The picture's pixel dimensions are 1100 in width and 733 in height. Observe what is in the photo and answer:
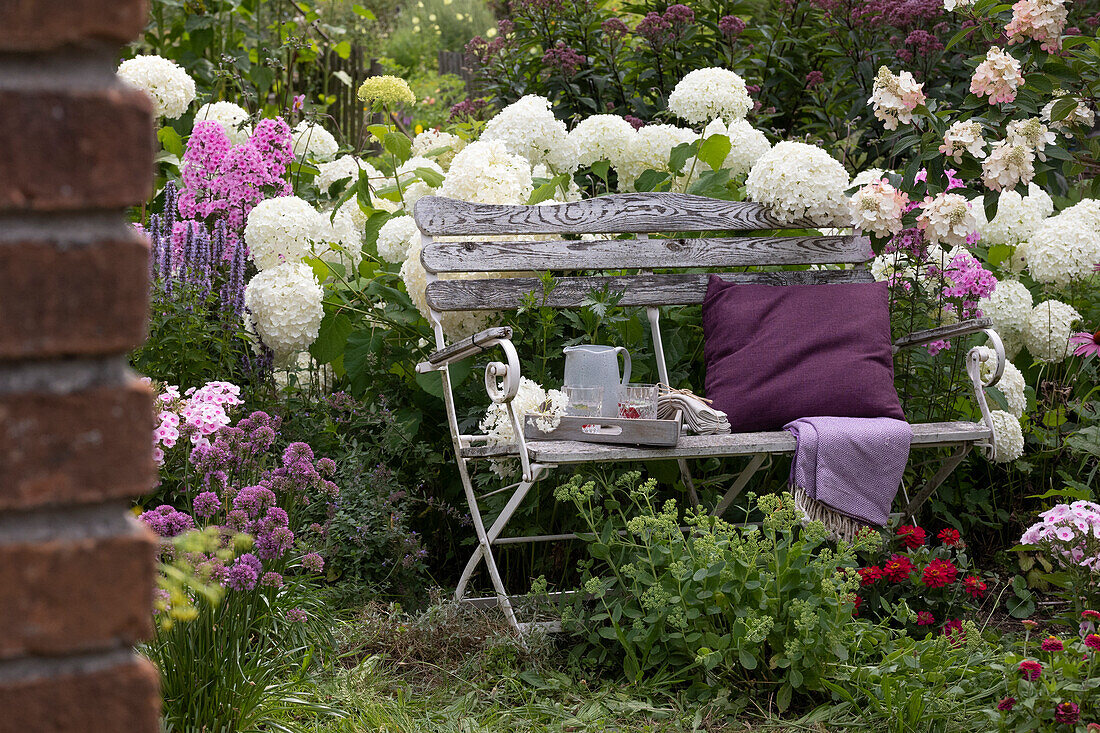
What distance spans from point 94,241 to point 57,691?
0.80 feet

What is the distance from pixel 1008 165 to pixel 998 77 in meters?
0.26

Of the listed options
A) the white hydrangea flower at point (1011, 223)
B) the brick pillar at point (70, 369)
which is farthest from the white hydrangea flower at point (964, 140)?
the brick pillar at point (70, 369)

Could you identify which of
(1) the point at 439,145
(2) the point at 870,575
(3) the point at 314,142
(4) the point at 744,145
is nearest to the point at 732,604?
(2) the point at 870,575

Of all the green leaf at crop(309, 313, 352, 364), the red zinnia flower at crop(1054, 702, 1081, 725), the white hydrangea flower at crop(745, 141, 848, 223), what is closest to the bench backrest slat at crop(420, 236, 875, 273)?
the white hydrangea flower at crop(745, 141, 848, 223)

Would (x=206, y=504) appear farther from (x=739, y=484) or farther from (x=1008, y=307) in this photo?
(x=1008, y=307)

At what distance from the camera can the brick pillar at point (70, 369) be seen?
21.3 inches

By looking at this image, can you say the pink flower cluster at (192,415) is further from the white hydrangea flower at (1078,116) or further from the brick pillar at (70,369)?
the white hydrangea flower at (1078,116)

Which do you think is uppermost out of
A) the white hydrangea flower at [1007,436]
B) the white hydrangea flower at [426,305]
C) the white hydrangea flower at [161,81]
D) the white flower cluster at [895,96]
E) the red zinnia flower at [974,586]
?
the white hydrangea flower at [161,81]

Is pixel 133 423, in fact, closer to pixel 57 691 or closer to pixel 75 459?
A: pixel 75 459

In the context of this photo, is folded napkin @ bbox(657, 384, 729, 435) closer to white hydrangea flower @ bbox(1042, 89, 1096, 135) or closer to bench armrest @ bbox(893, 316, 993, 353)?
bench armrest @ bbox(893, 316, 993, 353)

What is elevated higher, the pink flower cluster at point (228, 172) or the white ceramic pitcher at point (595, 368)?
the pink flower cluster at point (228, 172)

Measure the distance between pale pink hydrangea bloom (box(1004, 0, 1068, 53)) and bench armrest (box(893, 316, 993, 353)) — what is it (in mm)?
799

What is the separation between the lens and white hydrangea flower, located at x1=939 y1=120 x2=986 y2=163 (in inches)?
119

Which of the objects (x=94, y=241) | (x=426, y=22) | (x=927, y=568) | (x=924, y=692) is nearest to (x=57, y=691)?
(x=94, y=241)
